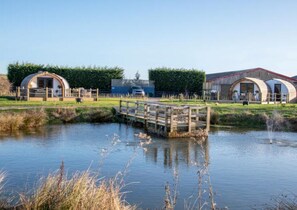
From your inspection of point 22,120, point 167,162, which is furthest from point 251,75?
point 167,162

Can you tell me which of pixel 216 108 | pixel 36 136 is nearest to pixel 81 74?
pixel 216 108

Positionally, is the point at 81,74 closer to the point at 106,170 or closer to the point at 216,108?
the point at 216,108

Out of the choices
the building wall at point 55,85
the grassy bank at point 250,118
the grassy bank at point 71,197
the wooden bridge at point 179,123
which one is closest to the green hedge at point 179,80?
the building wall at point 55,85

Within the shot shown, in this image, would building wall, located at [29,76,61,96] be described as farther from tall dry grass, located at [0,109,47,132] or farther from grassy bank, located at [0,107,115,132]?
tall dry grass, located at [0,109,47,132]

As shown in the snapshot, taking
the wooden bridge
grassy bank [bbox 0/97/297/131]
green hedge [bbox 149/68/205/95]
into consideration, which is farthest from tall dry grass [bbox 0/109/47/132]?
green hedge [bbox 149/68/205/95]

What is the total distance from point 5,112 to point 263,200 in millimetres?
20304

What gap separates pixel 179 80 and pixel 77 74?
13033 mm

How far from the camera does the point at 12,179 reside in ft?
42.2

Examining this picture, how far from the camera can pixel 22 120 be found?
25.1 meters

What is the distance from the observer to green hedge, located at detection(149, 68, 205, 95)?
53.3m

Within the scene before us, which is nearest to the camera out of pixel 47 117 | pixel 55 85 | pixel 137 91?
pixel 47 117

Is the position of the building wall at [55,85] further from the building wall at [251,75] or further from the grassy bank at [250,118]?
the building wall at [251,75]

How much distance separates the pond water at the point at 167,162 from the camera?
1188 centimetres

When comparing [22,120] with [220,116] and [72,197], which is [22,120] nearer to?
[220,116]
